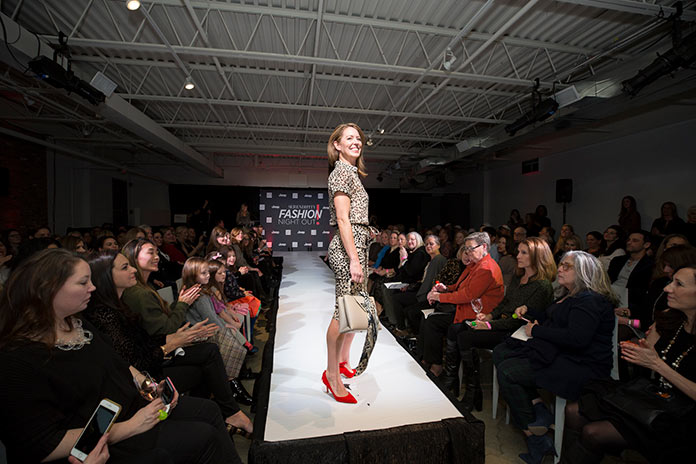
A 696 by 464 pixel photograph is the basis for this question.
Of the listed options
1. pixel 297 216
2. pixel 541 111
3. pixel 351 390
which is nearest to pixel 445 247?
pixel 541 111

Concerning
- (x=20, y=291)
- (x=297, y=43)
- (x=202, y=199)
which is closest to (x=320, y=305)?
(x=20, y=291)

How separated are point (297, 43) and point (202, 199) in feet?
31.3

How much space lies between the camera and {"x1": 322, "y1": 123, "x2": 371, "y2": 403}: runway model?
172 centimetres

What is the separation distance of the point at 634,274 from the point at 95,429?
4223 mm

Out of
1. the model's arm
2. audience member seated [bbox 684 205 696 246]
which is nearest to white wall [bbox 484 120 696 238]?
audience member seated [bbox 684 205 696 246]

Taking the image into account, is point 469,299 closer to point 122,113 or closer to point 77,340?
point 77,340

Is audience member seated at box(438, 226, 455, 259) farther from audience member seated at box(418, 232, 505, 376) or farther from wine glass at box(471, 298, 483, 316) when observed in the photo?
wine glass at box(471, 298, 483, 316)

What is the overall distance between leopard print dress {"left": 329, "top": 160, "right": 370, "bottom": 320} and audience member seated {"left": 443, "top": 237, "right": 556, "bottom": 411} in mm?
1086

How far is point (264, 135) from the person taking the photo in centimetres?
997

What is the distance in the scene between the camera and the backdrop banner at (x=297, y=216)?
13.1 m

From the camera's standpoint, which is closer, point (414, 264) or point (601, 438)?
point (601, 438)

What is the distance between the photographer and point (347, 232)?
5.54 ft

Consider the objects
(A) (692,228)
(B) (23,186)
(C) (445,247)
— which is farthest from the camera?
(B) (23,186)

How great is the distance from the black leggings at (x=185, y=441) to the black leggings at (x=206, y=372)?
368 millimetres
